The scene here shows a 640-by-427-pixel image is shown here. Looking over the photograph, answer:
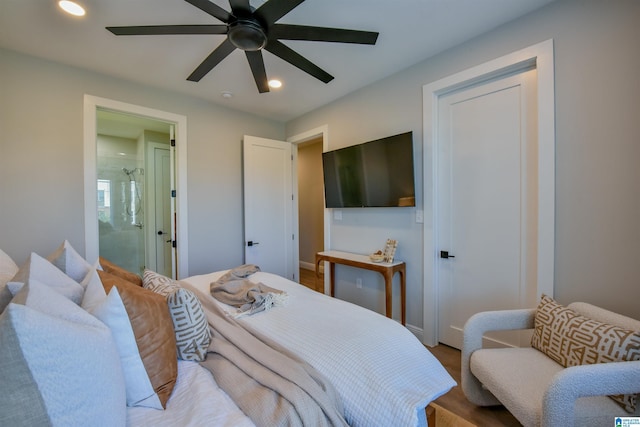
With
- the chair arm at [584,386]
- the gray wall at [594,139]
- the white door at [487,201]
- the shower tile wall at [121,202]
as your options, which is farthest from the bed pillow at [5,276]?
the gray wall at [594,139]

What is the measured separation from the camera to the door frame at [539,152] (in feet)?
5.87

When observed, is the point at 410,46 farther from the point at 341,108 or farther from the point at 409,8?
the point at 341,108

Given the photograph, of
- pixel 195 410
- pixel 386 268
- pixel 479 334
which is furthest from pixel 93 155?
pixel 479 334

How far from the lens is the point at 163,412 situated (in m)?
0.88

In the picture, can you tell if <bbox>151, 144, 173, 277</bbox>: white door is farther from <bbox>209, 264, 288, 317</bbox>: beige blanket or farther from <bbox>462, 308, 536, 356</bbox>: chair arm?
<bbox>462, 308, 536, 356</bbox>: chair arm

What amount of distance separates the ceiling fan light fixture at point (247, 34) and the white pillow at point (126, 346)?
139 centimetres

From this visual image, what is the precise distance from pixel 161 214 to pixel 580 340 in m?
4.58

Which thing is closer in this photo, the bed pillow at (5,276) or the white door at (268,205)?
the bed pillow at (5,276)

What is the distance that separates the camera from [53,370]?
0.55m

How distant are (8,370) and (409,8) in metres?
2.40

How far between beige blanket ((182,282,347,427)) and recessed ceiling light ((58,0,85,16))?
223cm

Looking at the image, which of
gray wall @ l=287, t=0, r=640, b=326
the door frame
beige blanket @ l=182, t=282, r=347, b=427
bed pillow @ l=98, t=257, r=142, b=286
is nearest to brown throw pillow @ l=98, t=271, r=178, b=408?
beige blanket @ l=182, t=282, r=347, b=427

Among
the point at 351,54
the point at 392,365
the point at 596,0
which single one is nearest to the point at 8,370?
the point at 392,365

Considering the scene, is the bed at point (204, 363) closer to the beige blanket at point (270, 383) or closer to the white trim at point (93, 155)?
the beige blanket at point (270, 383)
